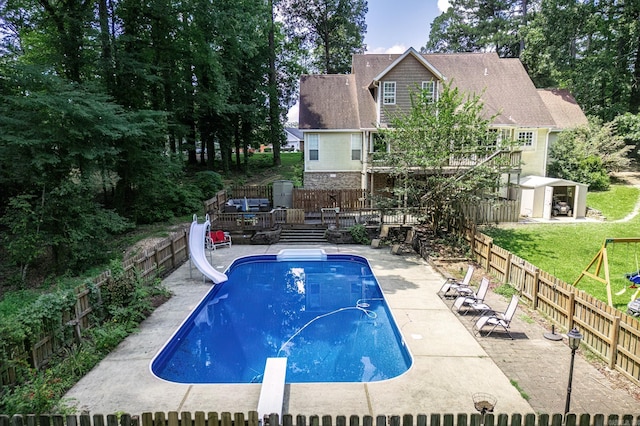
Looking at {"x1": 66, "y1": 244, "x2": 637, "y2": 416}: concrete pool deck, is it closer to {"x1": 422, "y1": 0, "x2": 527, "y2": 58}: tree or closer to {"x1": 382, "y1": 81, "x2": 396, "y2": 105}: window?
{"x1": 382, "y1": 81, "x2": 396, "y2": 105}: window

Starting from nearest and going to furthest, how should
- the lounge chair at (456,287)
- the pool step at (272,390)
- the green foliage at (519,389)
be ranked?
the pool step at (272,390) < the green foliage at (519,389) < the lounge chair at (456,287)

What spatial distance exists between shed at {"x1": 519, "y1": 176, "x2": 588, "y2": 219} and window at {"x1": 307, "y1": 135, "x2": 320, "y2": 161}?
12.5 metres

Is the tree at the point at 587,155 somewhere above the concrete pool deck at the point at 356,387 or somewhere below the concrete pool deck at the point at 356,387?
above

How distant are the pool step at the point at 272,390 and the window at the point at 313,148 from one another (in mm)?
18979

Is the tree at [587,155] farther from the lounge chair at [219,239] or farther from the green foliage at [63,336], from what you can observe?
the green foliage at [63,336]

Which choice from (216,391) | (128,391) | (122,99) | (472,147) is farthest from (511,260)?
(122,99)

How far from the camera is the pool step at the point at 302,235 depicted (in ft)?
65.0

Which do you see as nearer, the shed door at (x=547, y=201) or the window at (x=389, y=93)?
the shed door at (x=547, y=201)

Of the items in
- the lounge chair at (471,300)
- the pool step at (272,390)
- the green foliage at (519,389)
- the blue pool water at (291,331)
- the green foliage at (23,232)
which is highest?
the green foliage at (23,232)

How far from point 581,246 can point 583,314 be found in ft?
29.3

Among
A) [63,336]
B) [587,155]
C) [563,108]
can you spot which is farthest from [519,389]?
[563,108]

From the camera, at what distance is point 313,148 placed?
25.4 m

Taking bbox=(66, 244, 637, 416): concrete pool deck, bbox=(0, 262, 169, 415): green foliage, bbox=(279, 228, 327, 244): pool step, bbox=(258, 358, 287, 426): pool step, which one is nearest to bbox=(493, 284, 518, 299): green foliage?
bbox=(66, 244, 637, 416): concrete pool deck

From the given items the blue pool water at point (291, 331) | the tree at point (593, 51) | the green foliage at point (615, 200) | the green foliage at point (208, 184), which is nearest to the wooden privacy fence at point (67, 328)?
the blue pool water at point (291, 331)
